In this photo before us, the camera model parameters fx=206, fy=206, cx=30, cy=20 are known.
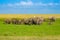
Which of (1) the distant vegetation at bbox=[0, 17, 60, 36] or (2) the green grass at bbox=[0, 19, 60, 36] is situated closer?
(2) the green grass at bbox=[0, 19, 60, 36]

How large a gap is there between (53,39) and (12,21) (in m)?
24.5

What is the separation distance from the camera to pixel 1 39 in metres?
22.0

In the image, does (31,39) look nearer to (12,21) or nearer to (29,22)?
(29,22)

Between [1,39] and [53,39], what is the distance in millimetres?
5618

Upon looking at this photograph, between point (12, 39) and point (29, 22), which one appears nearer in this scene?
point (12, 39)

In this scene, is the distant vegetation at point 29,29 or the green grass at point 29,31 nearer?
the green grass at point 29,31

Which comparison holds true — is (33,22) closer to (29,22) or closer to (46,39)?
(29,22)

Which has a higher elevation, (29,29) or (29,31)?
(29,29)

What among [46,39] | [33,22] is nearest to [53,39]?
[46,39]

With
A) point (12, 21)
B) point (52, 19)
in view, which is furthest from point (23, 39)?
point (52, 19)

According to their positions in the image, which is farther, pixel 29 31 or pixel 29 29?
pixel 29 29

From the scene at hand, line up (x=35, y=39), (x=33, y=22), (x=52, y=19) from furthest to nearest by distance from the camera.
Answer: (x=52, y=19) → (x=33, y=22) → (x=35, y=39)

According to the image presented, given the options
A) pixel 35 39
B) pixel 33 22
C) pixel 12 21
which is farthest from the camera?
pixel 12 21

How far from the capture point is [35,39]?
2191 centimetres
